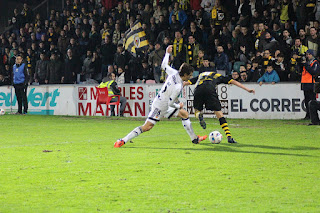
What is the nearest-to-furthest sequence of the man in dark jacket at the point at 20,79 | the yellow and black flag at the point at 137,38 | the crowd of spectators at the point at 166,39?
the crowd of spectators at the point at 166,39, the man in dark jacket at the point at 20,79, the yellow and black flag at the point at 137,38

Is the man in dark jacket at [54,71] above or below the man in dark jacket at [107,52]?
below

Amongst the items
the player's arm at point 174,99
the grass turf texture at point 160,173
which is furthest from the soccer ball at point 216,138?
the player's arm at point 174,99

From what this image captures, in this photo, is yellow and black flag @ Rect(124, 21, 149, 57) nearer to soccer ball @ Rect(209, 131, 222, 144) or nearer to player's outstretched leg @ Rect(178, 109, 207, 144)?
player's outstretched leg @ Rect(178, 109, 207, 144)

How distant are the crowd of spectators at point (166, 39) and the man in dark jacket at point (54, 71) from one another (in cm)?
4

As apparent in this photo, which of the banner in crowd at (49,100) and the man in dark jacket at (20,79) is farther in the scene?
the banner in crowd at (49,100)

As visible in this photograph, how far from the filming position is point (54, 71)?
25.4 m

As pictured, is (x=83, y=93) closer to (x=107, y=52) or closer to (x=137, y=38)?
(x=107, y=52)

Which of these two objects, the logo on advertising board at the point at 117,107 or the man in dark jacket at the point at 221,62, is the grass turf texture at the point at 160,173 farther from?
the logo on advertising board at the point at 117,107

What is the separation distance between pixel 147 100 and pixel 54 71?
602 cm

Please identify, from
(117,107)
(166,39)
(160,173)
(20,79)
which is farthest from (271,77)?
(160,173)

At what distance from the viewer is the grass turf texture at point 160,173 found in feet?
20.3

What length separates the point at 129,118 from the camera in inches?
810

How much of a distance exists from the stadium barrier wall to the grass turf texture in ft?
14.5

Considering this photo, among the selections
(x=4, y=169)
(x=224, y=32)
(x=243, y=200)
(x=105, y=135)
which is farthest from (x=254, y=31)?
(x=243, y=200)
